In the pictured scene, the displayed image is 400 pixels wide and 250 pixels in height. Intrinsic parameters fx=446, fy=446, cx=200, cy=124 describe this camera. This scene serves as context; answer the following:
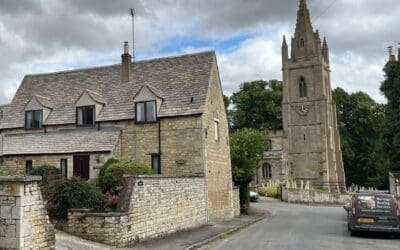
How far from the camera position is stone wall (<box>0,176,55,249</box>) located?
10.6m

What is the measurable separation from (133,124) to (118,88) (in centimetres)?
358

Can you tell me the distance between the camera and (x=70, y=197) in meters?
16.1

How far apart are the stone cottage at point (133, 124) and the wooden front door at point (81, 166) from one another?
5 cm

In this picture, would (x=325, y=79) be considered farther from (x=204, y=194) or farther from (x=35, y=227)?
(x=35, y=227)

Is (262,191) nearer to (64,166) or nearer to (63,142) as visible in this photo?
(63,142)

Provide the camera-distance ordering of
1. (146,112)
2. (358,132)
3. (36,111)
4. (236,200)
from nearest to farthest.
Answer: (146,112)
(36,111)
(236,200)
(358,132)

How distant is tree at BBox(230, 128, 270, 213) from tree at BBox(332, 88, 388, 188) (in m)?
45.3

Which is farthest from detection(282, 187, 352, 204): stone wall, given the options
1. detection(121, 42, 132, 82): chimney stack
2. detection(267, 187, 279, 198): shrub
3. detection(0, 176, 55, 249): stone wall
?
detection(0, 176, 55, 249): stone wall

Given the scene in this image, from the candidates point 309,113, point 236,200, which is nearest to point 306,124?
point 309,113

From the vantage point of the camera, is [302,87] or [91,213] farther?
[302,87]

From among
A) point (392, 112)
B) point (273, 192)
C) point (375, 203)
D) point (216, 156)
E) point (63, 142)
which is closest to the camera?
point (375, 203)

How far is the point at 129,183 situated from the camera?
16.0m

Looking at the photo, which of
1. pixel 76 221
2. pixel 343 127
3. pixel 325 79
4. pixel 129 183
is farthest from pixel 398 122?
pixel 343 127

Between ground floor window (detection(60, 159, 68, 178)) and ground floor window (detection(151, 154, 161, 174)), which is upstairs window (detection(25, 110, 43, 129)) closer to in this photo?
ground floor window (detection(60, 159, 68, 178))
